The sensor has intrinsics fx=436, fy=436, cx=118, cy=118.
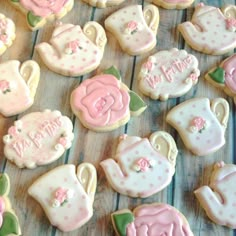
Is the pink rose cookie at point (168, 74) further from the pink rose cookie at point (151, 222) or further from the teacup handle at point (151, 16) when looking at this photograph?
the pink rose cookie at point (151, 222)

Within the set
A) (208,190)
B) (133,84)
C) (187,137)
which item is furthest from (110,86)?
(208,190)

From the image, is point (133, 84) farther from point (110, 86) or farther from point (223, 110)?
point (223, 110)

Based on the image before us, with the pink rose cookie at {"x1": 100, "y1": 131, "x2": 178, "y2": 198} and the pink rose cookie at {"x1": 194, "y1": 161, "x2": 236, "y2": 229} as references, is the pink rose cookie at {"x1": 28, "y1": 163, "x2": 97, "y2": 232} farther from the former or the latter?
the pink rose cookie at {"x1": 194, "y1": 161, "x2": 236, "y2": 229}

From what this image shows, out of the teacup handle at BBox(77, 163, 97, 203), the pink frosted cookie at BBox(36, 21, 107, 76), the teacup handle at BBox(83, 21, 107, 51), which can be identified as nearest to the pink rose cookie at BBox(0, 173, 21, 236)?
the teacup handle at BBox(77, 163, 97, 203)

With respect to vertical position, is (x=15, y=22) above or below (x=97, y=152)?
above

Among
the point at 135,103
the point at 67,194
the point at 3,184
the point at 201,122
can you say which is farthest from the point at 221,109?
the point at 3,184

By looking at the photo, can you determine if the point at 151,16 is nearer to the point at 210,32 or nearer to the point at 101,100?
the point at 210,32
